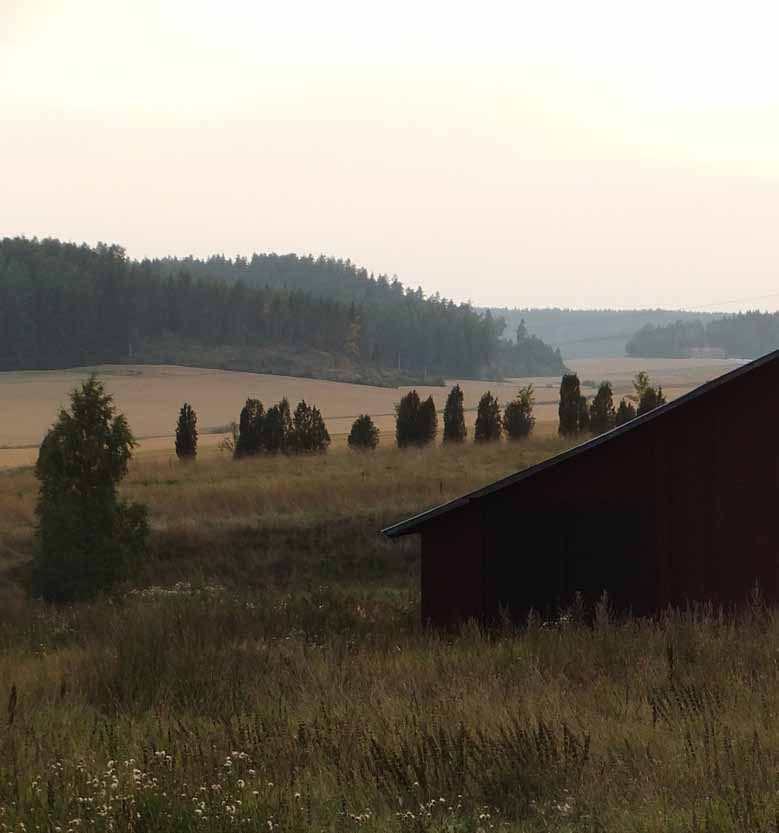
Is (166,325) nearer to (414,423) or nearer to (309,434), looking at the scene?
(414,423)

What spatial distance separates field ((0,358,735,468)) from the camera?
85.1 meters

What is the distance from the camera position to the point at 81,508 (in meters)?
22.2

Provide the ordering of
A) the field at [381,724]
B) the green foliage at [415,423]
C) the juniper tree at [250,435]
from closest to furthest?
the field at [381,724] → the juniper tree at [250,435] → the green foliage at [415,423]

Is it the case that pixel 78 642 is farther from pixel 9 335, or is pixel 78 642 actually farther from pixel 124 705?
pixel 9 335

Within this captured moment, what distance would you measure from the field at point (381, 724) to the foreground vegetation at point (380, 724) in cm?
2

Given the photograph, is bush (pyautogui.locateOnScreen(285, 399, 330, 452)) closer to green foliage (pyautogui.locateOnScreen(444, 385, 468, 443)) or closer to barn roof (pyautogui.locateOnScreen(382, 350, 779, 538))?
green foliage (pyautogui.locateOnScreen(444, 385, 468, 443))

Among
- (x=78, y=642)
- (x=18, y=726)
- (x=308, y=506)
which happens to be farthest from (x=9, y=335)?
(x=18, y=726)

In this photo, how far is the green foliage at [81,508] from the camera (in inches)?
874

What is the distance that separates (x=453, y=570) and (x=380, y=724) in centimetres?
767

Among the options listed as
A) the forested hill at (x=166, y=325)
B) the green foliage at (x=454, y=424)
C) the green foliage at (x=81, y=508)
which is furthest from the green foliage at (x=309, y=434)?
the forested hill at (x=166, y=325)

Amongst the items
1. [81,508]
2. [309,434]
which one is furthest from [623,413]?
[81,508]

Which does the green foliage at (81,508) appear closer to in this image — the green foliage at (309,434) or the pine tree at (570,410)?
the green foliage at (309,434)

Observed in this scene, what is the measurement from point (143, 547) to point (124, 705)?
1373cm

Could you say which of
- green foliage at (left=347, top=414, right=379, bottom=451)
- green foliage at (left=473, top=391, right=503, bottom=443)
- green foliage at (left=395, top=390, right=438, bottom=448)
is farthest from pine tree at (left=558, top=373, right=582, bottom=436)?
green foliage at (left=347, top=414, right=379, bottom=451)
